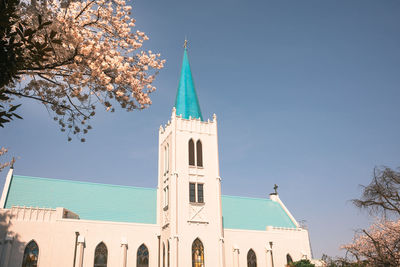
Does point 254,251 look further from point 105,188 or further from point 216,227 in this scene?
point 105,188

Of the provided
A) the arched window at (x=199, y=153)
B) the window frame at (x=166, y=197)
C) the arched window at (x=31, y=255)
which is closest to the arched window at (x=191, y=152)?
the arched window at (x=199, y=153)

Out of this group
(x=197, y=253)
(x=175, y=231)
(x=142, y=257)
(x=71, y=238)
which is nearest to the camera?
(x=71, y=238)

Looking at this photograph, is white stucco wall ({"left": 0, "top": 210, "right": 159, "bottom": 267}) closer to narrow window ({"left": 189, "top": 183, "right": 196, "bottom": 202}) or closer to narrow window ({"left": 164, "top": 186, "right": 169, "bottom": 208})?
narrow window ({"left": 164, "top": 186, "right": 169, "bottom": 208})

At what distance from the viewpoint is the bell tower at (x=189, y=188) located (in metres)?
30.2

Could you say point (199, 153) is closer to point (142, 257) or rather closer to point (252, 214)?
point (252, 214)

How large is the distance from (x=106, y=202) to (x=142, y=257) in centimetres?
644

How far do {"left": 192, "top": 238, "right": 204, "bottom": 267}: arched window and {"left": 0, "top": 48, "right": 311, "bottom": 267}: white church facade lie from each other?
0.26 feet

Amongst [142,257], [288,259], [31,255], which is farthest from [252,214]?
[31,255]

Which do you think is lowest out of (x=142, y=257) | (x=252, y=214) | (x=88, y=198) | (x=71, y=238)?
(x=142, y=257)

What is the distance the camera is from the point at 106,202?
3431 centimetres

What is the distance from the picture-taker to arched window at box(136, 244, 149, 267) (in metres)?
31.2

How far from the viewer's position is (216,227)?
31.5 m

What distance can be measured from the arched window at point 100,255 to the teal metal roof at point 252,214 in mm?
11860

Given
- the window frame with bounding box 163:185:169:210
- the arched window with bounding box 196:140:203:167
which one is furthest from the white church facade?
the window frame with bounding box 163:185:169:210
